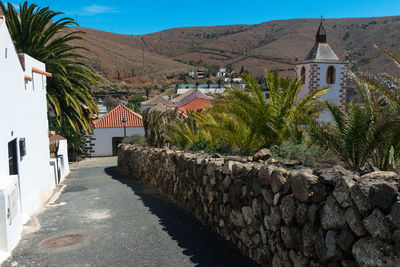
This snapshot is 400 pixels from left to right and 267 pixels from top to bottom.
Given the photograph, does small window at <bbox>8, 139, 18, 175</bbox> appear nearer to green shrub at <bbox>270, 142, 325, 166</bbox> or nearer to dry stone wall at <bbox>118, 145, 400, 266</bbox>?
dry stone wall at <bbox>118, 145, 400, 266</bbox>

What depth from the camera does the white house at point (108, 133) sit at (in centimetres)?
3744

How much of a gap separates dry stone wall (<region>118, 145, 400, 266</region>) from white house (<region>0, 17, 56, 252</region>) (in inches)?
139

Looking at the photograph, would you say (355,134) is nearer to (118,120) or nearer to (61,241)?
(61,241)

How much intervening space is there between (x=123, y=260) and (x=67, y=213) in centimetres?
389

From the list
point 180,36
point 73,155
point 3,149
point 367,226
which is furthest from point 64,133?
point 180,36

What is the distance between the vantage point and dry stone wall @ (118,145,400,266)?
3.01 metres

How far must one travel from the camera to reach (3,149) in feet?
22.1

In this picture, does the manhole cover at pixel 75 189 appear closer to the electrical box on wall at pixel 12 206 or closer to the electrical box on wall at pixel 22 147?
the electrical box on wall at pixel 22 147

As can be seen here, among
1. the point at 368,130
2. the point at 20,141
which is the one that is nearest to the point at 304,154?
the point at 368,130

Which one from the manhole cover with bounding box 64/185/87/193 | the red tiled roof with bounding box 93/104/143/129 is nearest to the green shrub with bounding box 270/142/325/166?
the manhole cover with bounding box 64/185/87/193

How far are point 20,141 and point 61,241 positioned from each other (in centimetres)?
286

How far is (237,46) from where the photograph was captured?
142750 mm

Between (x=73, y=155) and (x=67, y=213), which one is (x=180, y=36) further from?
(x=67, y=213)

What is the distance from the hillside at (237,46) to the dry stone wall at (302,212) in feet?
224
